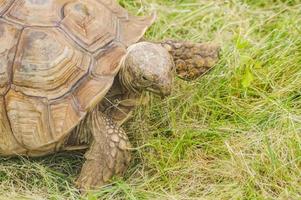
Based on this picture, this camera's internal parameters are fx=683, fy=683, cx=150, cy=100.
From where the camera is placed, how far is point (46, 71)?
145 inches

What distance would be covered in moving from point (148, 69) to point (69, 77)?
1.42 ft

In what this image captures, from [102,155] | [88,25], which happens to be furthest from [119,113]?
[88,25]

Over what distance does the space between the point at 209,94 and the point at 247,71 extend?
0.30 metres

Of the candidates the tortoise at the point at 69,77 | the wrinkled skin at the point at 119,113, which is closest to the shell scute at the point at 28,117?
the tortoise at the point at 69,77

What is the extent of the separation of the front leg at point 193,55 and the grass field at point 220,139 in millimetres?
203

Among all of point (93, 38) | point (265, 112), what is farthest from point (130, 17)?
point (265, 112)

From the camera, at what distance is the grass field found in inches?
150

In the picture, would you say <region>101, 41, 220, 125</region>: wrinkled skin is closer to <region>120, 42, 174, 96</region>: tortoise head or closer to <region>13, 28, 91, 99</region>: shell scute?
<region>120, 42, 174, 96</region>: tortoise head

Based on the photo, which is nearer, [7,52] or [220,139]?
[7,52]

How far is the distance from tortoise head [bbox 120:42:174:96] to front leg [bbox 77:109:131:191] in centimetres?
29

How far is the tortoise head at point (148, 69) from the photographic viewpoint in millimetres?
3660

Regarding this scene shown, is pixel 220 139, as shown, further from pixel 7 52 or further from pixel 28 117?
pixel 7 52

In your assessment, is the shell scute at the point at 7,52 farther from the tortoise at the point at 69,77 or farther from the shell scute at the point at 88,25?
the shell scute at the point at 88,25

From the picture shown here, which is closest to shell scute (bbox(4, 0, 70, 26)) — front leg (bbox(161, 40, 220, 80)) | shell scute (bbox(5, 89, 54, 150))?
shell scute (bbox(5, 89, 54, 150))
